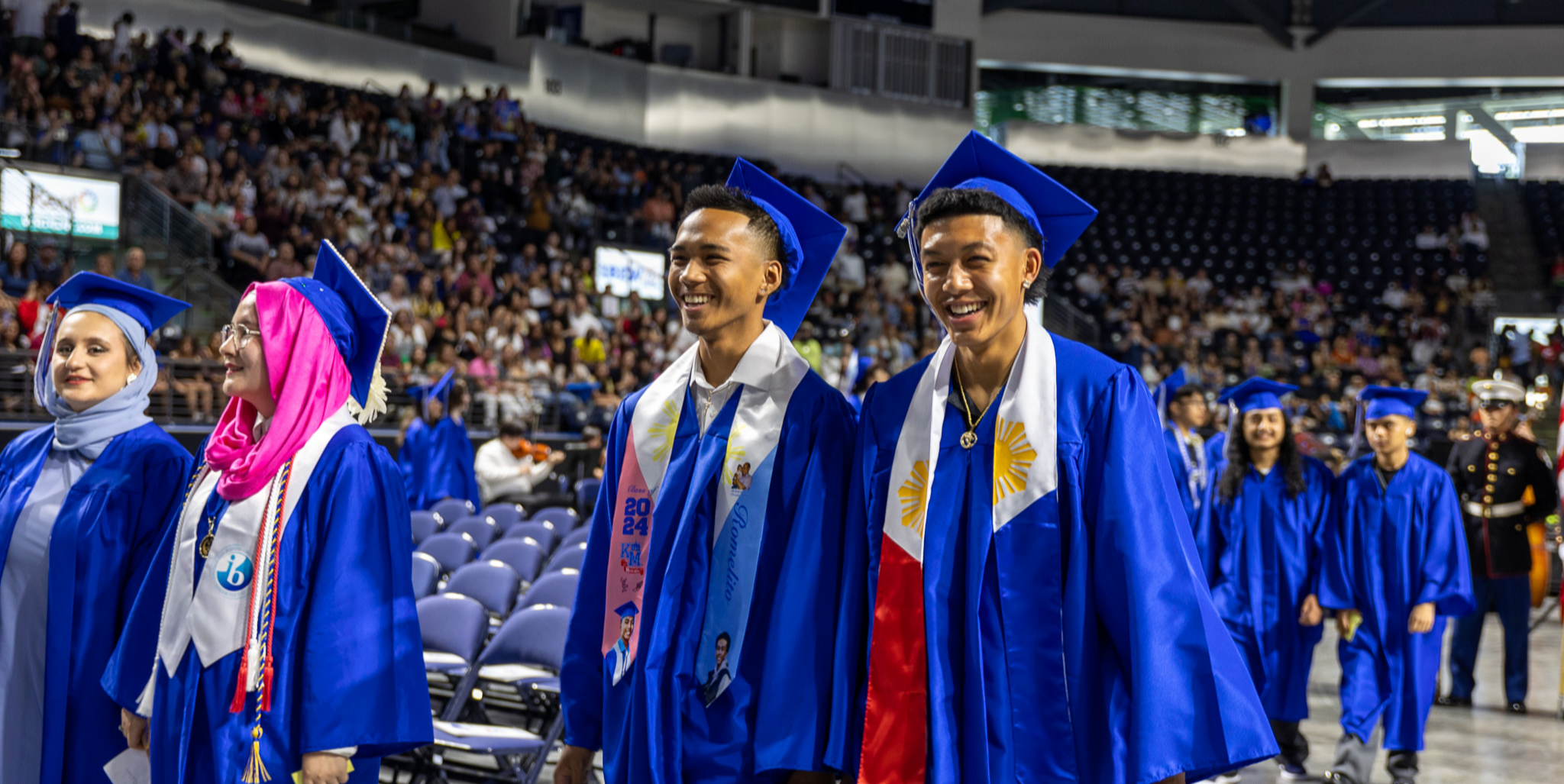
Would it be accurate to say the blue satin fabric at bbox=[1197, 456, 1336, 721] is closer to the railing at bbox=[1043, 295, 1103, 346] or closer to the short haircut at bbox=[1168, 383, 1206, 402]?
the short haircut at bbox=[1168, 383, 1206, 402]

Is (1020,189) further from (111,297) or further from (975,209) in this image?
(111,297)

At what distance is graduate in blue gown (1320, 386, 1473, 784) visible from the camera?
5508mm

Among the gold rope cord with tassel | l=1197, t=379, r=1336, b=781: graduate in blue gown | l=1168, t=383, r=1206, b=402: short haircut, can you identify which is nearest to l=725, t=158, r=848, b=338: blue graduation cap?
the gold rope cord with tassel

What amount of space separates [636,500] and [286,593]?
0.80m

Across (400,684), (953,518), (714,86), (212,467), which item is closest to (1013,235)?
(953,518)

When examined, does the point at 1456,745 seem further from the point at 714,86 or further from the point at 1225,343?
the point at 714,86

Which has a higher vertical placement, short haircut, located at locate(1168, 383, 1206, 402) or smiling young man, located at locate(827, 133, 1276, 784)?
short haircut, located at locate(1168, 383, 1206, 402)

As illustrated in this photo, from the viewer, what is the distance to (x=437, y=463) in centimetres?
947

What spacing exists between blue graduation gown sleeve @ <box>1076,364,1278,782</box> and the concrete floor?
369cm

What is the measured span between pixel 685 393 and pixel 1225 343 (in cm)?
1672

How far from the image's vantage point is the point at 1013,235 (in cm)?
233

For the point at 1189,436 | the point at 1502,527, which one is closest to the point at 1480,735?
the point at 1502,527

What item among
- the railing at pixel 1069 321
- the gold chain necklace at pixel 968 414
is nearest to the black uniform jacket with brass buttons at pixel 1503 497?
the gold chain necklace at pixel 968 414

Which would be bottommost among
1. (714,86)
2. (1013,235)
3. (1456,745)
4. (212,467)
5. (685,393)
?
(1456,745)
